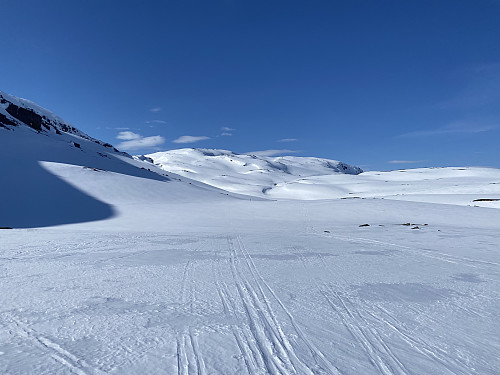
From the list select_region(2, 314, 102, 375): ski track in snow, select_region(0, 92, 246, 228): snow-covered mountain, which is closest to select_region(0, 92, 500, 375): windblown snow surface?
select_region(2, 314, 102, 375): ski track in snow

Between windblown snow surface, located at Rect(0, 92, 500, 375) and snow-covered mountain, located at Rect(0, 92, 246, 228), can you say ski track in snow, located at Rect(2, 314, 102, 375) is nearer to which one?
windblown snow surface, located at Rect(0, 92, 500, 375)

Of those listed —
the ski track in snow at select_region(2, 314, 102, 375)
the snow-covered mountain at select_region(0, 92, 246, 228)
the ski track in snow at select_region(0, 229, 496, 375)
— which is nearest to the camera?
the ski track in snow at select_region(2, 314, 102, 375)

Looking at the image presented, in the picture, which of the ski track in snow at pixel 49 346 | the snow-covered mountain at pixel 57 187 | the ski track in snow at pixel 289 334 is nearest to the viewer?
the ski track in snow at pixel 49 346

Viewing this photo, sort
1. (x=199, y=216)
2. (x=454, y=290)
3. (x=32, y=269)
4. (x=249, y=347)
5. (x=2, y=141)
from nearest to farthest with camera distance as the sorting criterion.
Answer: (x=249, y=347), (x=454, y=290), (x=32, y=269), (x=199, y=216), (x=2, y=141)

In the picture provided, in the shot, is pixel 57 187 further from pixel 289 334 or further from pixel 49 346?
pixel 289 334

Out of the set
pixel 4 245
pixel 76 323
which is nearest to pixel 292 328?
pixel 76 323

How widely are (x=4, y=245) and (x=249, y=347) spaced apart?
907 centimetres

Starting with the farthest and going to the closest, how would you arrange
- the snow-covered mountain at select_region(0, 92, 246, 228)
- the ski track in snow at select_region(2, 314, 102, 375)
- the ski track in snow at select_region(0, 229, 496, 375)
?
the snow-covered mountain at select_region(0, 92, 246, 228) → the ski track in snow at select_region(0, 229, 496, 375) → the ski track in snow at select_region(2, 314, 102, 375)

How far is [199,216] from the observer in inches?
787

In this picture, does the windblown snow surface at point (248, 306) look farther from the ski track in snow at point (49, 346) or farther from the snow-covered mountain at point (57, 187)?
the snow-covered mountain at point (57, 187)

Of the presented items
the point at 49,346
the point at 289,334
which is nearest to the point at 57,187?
the point at 49,346

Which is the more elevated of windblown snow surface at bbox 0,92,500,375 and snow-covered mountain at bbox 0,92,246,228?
snow-covered mountain at bbox 0,92,246,228

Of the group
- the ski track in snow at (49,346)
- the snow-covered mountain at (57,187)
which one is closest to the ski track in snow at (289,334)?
the ski track in snow at (49,346)

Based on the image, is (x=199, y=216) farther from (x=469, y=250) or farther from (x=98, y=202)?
(x=469, y=250)
